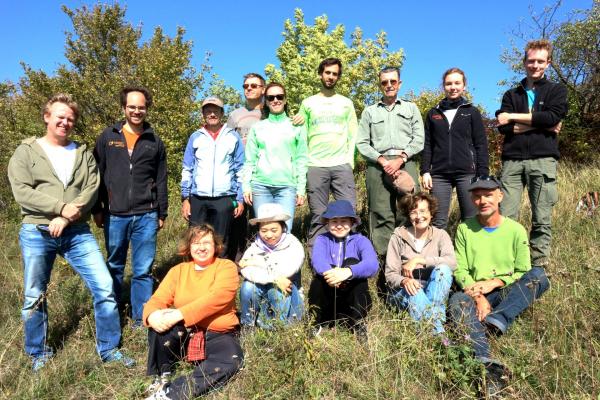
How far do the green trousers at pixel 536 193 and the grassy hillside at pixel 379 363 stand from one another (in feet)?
1.97

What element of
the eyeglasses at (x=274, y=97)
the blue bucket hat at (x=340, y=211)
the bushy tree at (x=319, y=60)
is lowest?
the blue bucket hat at (x=340, y=211)

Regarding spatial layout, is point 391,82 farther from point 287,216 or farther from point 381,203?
point 287,216

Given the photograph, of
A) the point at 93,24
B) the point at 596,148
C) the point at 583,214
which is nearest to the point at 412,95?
the point at 596,148

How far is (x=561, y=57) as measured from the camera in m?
12.0

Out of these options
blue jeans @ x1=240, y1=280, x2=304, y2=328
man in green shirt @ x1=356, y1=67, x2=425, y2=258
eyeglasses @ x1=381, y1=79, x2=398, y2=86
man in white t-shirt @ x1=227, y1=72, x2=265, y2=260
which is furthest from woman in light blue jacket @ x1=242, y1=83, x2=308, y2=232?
blue jeans @ x1=240, y1=280, x2=304, y2=328

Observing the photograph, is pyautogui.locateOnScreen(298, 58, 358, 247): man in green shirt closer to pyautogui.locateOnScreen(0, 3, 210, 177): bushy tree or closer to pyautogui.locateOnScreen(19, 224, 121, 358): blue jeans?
pyautogui.locateOnScreen(19, 224, 121, 358): blue jeans

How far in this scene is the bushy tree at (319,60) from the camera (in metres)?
22.0

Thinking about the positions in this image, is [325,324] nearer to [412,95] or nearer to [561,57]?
[561,57]

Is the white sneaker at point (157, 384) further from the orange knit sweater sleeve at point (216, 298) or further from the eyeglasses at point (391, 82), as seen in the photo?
the eyeglasses at point (391, 82)

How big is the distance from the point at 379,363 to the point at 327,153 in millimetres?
2693

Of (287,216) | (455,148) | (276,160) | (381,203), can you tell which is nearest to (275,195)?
(276,160)

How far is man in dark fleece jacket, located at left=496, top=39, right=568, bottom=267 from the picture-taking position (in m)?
4.56

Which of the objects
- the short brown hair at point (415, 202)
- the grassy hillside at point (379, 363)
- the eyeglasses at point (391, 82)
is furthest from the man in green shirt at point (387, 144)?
the grassy hillside at point (379, 363)

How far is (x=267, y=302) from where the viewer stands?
3.84 m
